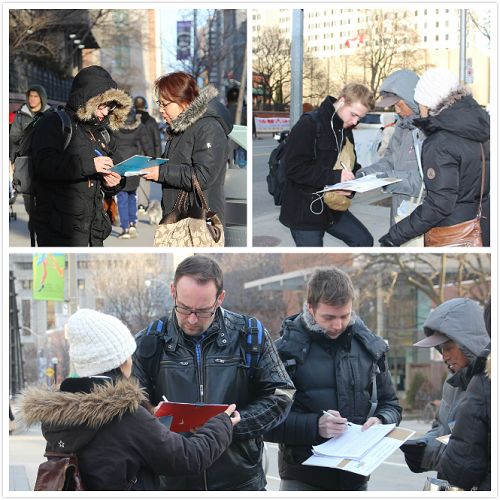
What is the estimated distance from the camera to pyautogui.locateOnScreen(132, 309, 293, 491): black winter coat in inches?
153

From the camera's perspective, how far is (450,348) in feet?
13.6

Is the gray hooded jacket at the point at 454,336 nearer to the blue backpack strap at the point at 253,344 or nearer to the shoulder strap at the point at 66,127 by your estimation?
the blue backpack strap at the point at 253,344

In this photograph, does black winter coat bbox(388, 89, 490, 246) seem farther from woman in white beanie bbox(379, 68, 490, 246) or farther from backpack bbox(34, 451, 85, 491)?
backpack bbox(34, 451, 85, 491)

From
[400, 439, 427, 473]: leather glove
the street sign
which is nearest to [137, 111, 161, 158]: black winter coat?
the street sign

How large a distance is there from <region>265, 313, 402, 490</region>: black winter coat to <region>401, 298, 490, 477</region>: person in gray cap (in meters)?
0.21

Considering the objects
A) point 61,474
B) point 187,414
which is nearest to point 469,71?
point 187,414

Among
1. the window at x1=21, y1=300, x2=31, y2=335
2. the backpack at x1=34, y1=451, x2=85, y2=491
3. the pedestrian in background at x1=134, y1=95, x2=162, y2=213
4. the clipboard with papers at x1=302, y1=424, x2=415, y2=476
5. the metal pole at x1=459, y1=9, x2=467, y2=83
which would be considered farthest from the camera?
the window at x1=21, y1=300, x2=31, y2=335

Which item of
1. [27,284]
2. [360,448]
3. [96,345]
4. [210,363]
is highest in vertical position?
[96,345]

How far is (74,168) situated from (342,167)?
1.60m

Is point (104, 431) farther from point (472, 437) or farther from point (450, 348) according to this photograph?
point (450, 348)

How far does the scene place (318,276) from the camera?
13.5 ft
